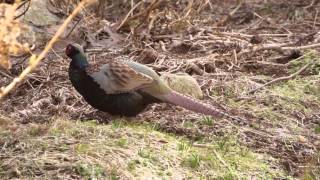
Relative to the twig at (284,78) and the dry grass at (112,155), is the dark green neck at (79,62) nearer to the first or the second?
the dry grass at (112,155)

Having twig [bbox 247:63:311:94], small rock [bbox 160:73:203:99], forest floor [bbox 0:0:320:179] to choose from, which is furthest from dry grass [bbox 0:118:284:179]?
twig [bbox 247:63:311:94]

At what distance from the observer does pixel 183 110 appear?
19.2ft

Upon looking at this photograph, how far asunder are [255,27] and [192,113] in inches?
171

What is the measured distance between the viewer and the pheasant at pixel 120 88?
5.05 meters

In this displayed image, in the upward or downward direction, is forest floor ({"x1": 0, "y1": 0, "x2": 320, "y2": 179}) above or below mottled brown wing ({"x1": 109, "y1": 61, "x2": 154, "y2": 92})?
below

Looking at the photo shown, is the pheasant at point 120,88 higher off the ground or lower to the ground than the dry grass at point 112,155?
higher

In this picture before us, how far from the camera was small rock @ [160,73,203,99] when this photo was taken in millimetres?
6086

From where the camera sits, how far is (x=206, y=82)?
6688mm

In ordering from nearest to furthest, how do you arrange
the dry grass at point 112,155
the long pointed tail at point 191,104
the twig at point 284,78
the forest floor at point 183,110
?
1. the dry grass at point 112,155
2. the forest floor at point 183,110
3. the long pointed tail at point 191,104
4. the twig at point 284,78

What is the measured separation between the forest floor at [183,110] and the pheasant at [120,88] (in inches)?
5.9

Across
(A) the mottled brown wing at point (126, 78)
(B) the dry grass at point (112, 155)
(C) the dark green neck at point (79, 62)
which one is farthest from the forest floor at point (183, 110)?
(C) the dark green neck at point (79, 62)

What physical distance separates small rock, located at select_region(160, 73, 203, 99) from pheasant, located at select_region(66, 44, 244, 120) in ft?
2.53

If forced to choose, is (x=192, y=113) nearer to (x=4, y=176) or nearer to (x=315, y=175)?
(x=315, y=175)

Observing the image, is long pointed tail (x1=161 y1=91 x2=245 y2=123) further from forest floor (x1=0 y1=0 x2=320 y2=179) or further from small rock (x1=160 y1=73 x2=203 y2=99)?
small rock (x1=160 y1=73 x2=203 y2=99)
